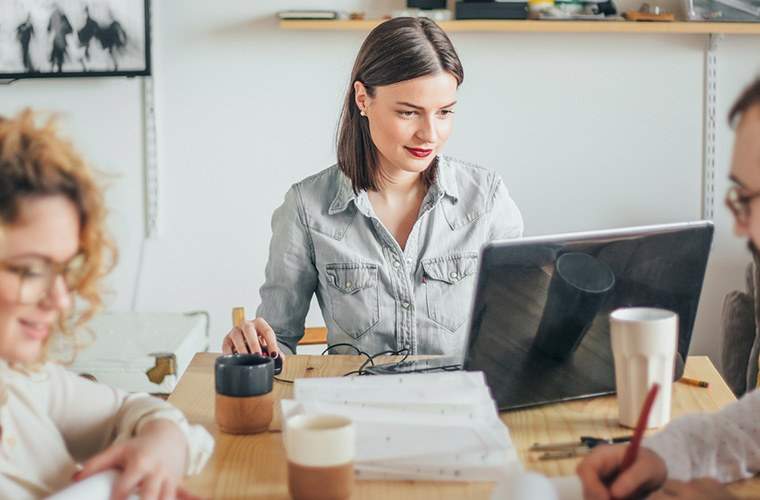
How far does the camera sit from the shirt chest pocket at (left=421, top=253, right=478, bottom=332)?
2.01 m

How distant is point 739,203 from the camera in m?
1.10

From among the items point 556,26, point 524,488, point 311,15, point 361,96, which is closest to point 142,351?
point 311,15

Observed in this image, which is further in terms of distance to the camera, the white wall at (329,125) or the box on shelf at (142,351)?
the white wall at (329,125)

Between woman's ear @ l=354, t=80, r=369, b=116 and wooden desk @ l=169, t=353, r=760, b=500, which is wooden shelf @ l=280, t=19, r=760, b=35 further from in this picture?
wooden desk @ l=169, t=353, r=760, b=500

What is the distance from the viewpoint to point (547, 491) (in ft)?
3.17

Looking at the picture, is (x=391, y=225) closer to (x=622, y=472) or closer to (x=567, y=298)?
(x=567, y=298)

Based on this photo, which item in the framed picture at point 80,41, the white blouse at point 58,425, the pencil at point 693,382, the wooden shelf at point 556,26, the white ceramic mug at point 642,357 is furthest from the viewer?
the framed picture at point 80,41

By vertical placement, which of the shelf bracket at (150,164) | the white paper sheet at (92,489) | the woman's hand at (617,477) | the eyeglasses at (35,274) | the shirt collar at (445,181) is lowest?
the shelf bracket at (150,164)

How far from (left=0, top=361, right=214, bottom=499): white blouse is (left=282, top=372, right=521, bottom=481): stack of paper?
17 cm

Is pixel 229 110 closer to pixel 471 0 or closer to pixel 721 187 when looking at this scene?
pixel 471 0

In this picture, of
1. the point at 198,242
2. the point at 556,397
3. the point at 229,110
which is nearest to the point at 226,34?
the point at 229,110

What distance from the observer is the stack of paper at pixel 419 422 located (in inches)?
46.1

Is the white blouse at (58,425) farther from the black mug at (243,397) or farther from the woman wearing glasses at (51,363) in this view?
the black mug at (243,397)

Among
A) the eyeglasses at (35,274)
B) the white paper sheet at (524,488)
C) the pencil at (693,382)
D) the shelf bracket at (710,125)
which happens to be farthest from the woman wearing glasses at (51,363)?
the shelf bracket at (710,125)
